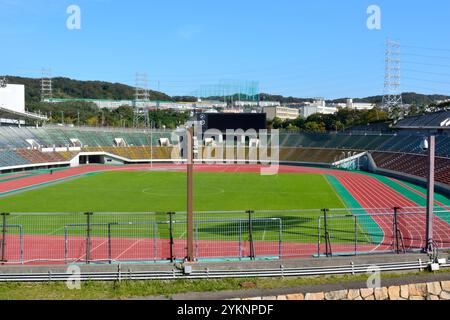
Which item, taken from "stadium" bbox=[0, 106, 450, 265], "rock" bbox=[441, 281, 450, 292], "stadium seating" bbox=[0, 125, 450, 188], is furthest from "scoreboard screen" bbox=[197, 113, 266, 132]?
"rock" bbox=[441, 281, 450, 292]

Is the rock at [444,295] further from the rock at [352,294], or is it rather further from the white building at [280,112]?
the white building at [280,112]

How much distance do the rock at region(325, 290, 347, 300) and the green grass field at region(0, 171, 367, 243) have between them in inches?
203

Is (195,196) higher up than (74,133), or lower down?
lower down

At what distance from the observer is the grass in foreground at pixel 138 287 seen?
953 cm

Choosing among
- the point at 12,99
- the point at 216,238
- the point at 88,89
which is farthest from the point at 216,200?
the point at 88,89

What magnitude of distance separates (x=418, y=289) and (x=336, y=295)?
6.04 ft

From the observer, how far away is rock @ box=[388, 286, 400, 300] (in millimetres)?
9210

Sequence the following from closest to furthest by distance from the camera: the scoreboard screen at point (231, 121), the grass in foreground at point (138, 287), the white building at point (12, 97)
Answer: the grass in foreground at point (138, 287) < the scoreboard screen at point (231, 121) < the white building at point (12, 97)

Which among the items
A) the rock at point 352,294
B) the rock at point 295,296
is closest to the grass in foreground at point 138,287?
the rock at point 295,296

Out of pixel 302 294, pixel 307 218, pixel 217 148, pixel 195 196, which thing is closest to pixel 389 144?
pixel 217 148

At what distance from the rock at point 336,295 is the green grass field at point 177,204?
5165mm
